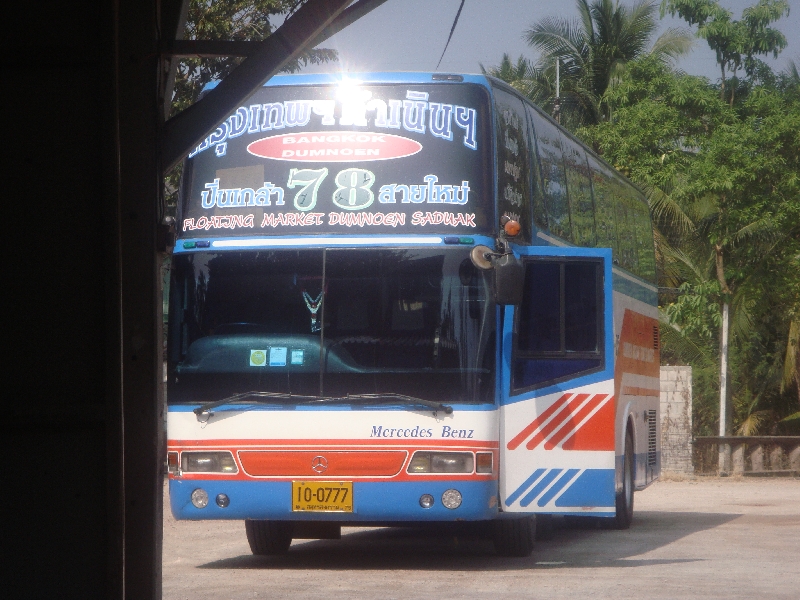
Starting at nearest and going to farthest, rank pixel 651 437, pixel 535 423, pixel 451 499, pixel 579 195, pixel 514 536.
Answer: pixel 451 499 < pixel 535 423 < pixel 514 536 < pixel 579 195 < pixel 651 437

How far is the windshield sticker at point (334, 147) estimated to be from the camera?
10.5 meters

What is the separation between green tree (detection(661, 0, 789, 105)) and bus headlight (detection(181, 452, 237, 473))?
20730mm

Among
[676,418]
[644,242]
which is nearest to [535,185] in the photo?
[644,242]

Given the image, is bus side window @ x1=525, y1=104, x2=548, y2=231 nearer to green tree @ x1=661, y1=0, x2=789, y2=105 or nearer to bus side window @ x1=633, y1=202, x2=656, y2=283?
bus side window @ x1=633, y1=202, x2=656, y2=283

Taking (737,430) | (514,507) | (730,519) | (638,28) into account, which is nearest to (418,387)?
(514,507)

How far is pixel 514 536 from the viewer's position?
37.3 feet

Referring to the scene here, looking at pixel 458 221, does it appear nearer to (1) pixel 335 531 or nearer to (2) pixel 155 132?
(1) pixel 335 531

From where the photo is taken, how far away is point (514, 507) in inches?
412

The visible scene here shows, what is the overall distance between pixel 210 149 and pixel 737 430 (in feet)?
84.3

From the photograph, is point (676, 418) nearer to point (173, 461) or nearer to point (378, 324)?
point (378, 324)

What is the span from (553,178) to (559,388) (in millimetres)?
2462

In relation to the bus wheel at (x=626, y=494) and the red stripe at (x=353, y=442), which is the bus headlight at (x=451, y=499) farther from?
the bus wheel at (x=626, y=494)

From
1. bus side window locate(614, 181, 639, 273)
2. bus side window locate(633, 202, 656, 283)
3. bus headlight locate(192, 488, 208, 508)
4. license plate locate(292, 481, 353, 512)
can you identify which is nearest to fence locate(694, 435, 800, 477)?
bus side window locate(633, 202, 656, 283)

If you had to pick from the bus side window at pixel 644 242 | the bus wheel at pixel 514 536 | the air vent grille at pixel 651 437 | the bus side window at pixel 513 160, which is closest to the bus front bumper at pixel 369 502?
the bus wheel at pixel 514 536
